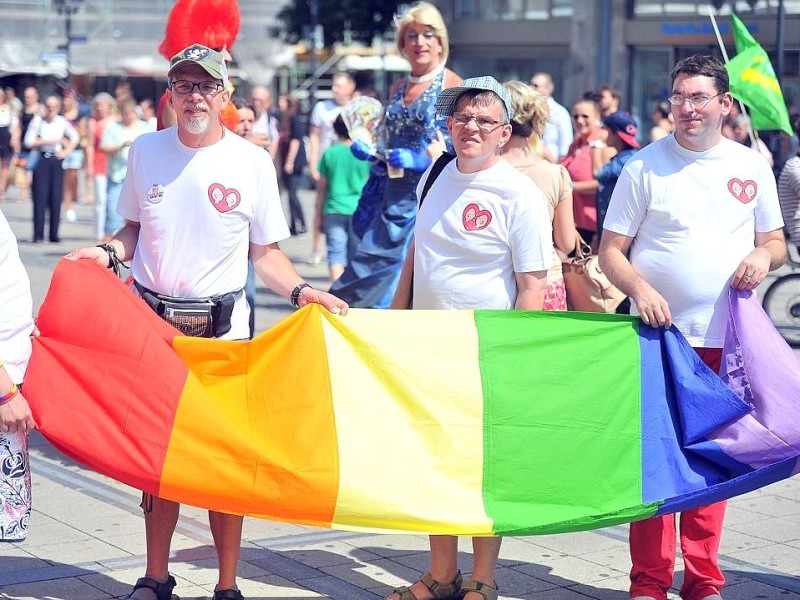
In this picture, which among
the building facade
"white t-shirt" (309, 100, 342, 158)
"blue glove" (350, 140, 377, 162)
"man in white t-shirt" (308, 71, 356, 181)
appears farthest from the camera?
the building facade

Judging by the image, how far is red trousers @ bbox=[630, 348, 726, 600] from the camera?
508 centimetres

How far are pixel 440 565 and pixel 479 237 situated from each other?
48.6 inches

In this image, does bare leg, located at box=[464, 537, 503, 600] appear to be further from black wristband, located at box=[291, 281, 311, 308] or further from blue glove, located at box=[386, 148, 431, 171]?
blue glove, located at box=[386, 148, 431, 171]

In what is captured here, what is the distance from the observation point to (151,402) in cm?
463

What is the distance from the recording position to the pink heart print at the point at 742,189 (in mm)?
4938

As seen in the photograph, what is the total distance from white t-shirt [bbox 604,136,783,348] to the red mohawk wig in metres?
2.22

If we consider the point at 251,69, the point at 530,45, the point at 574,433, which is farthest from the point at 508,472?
the point at 251,69

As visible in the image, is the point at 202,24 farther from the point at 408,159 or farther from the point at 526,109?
the point at 408,159

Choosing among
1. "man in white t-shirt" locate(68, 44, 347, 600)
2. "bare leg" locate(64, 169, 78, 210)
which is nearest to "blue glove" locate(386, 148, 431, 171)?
"man in white t-shirt" locate(68, 44, 347, 600)

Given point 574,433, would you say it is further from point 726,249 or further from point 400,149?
point 400,149

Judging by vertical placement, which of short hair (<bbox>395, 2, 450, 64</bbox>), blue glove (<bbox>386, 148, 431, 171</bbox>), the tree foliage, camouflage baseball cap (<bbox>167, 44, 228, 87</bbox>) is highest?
the tree foliage

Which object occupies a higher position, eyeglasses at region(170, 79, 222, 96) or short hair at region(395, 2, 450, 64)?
short hair at region(395, 2, 450, 64)

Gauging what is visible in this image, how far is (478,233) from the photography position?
4.91 m

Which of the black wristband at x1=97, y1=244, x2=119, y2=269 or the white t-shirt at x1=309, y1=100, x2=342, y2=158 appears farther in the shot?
the white t-shirt at x1=309, y1=100, x2=342, y2=158
